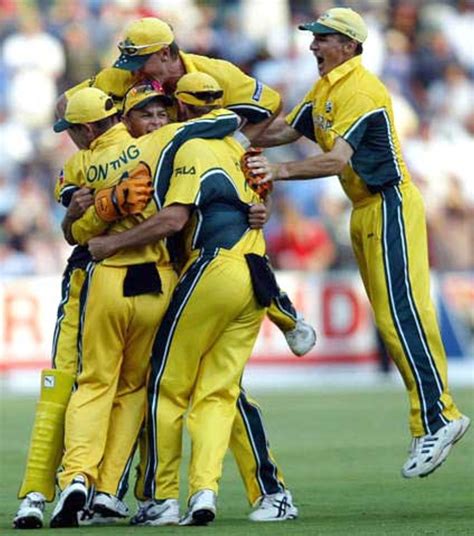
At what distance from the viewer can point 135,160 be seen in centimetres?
756

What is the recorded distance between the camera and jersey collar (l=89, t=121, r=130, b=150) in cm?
767

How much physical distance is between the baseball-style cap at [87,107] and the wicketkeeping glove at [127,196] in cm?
33

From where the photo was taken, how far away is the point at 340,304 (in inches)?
751

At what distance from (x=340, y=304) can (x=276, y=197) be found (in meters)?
1.71

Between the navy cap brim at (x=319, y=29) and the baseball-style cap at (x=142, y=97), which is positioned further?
the navy cap brim at (x=319, y=29)

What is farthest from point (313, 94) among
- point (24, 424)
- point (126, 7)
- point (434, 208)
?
point (126, 7)

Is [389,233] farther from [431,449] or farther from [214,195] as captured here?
[214,195]

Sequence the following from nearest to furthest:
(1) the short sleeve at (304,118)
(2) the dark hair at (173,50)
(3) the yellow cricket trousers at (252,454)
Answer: (3) the yellow cricket trousers at (252,454) < (2) the dark hair at (173,50) < (1) the short sleeve at (304,118)

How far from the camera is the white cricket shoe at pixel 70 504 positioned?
7301 millimetres

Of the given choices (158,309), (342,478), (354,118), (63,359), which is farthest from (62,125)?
(342,478)

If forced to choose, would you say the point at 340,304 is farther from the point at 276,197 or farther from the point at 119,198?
the point at 119,198

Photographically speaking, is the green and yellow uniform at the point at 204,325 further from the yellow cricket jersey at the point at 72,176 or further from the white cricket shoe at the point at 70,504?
the yellow cricket jersey at the point at 72,176

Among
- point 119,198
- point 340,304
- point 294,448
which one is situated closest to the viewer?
point 119,198

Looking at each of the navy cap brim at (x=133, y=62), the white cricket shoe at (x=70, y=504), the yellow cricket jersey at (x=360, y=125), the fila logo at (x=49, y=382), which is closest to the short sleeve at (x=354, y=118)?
the yellow cricket jersey at (x=360, y=125)
